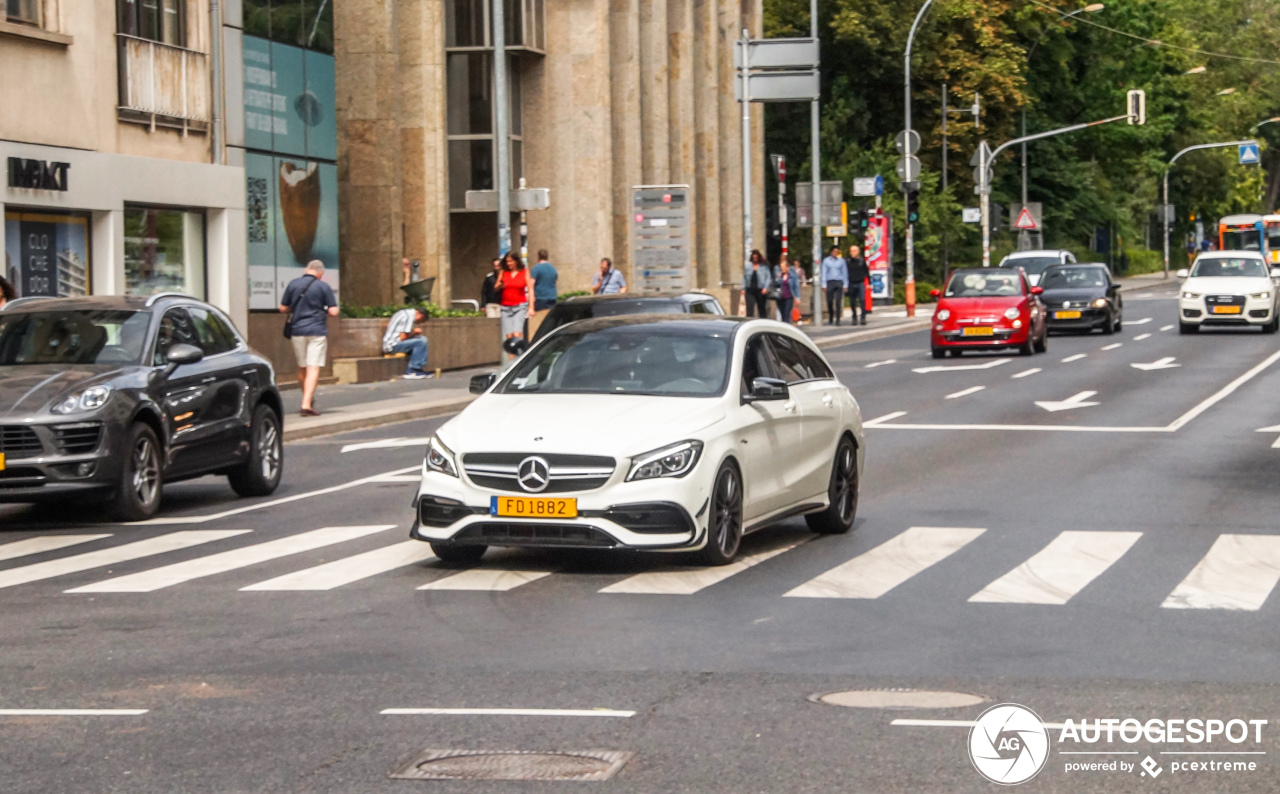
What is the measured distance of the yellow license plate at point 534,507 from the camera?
434 inches

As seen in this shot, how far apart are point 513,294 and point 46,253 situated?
8259 millimetres

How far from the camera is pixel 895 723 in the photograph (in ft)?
23.7

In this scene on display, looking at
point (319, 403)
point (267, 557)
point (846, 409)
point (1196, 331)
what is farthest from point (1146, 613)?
point (1196, 331)

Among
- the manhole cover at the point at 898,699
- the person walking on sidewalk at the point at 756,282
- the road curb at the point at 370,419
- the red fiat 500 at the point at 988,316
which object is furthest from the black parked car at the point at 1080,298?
the manhole cover at the point at 898,699

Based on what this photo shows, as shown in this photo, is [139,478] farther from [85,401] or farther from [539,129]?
[539,129]

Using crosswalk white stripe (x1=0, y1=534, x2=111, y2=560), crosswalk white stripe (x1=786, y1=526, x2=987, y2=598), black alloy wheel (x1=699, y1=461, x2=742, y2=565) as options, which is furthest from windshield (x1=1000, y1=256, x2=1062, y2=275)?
black alloy wheel (x1=699, y1=461, x2=742, y2=565)

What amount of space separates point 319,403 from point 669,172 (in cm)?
2494

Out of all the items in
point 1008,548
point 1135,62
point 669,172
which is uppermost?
point 1135,62

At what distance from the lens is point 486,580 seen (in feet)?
36.3

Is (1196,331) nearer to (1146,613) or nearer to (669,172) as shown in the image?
(669,172)

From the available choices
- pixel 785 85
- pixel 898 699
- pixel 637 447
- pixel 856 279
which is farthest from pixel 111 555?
pixel 856 279

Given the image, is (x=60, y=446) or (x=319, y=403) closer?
(x=60, y=446)

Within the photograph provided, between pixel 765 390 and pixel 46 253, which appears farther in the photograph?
pixel 46 253

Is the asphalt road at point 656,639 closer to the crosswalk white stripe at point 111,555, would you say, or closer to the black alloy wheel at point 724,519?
the crosswalk white stripe at point 111,555
